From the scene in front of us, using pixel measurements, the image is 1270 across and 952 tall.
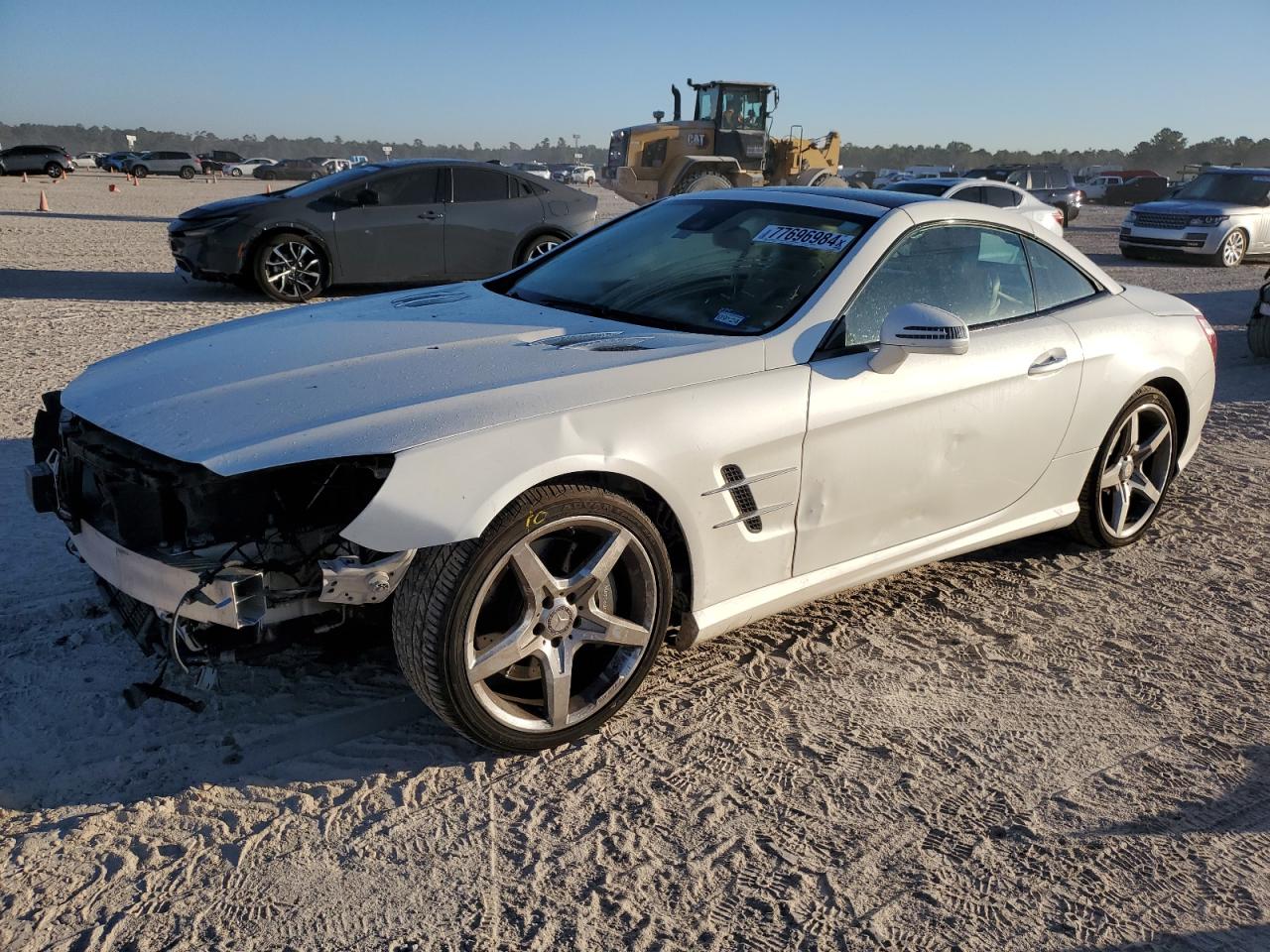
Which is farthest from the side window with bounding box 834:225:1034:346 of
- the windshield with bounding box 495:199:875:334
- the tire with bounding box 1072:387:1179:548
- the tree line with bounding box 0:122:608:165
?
the tree line with bounding box 0:122:608:165

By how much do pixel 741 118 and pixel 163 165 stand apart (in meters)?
43.9

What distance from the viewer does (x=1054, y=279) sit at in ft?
14.8

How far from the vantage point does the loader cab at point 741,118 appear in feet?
72.2

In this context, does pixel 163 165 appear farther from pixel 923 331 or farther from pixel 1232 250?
pixel 923 331

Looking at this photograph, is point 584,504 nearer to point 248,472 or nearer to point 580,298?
point 248,472

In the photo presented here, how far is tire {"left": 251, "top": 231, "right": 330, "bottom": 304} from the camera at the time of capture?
10.8 meters

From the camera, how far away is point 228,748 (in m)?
3.09

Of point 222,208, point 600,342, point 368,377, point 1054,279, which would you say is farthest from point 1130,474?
point 222,208

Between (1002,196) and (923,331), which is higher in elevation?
(1002,196)

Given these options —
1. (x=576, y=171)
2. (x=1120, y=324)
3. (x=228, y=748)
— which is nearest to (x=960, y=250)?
(x=1120, y=324)

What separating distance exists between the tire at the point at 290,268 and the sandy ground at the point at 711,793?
22.9 ft

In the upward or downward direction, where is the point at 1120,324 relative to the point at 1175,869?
upward

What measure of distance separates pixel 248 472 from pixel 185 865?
97 cm

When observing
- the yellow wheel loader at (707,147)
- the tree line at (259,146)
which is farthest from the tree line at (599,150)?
the yellow wheel loader at (707,147)
